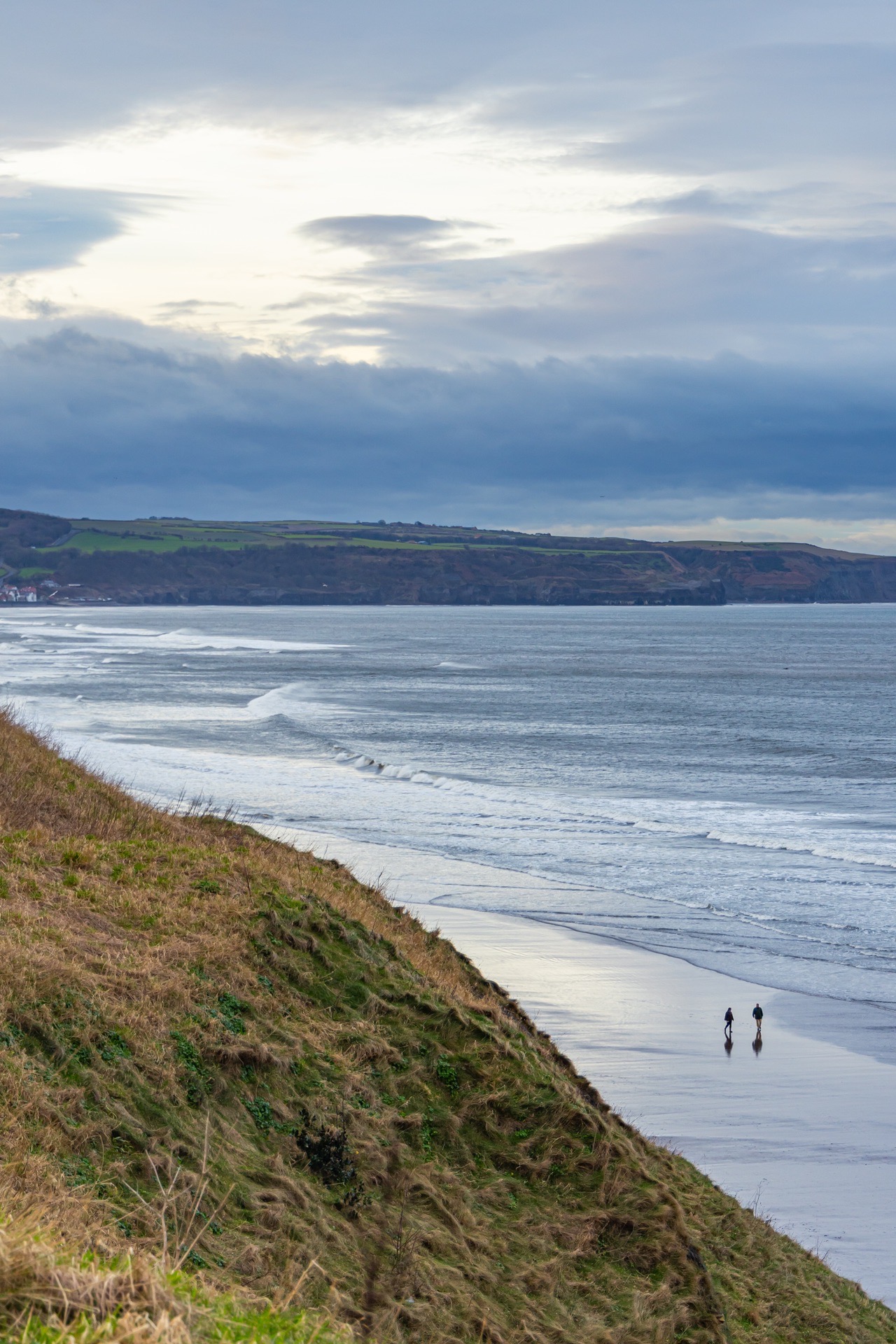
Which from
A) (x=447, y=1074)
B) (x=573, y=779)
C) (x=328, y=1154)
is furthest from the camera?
(x=573, y=779)

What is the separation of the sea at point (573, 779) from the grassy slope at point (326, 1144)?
11.3 metres

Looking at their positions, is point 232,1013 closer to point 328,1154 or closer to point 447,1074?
point 328,1154

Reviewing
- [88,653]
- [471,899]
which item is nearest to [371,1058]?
[471,899]

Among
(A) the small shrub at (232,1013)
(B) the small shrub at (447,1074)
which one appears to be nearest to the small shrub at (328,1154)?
(A) the small shrub at (232,1013)

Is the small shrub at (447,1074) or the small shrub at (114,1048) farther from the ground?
the small shrub at (114,1048)

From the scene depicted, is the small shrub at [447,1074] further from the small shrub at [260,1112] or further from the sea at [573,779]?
the sea at [573,779]

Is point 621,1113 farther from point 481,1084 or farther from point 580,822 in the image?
point 580,822

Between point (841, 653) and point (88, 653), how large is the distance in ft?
288

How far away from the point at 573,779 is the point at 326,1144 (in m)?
37.1

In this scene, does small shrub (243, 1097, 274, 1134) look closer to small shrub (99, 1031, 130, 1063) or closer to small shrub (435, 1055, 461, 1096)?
small shrub (99, 1031, 130, 1063)

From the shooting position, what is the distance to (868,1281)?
11.8 meters

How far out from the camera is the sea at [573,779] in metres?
26.0

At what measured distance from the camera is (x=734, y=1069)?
17.6 m

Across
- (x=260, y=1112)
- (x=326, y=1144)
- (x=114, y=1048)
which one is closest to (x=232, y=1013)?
(x=260, y=1112)
